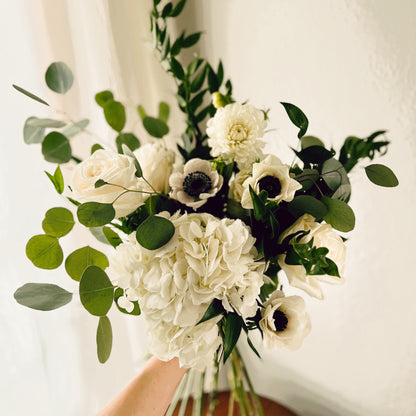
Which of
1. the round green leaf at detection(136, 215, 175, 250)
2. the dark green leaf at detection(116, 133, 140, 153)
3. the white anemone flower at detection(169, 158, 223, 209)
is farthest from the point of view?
the dark green leaf at detection(116, 133, 140, 153)

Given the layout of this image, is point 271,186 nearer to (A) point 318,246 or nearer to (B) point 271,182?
(B) point 271,182

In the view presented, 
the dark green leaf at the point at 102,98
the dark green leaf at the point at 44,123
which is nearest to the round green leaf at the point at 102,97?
the dark green leaf at the point at 102,98

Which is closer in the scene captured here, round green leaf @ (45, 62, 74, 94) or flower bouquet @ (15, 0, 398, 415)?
flower bouquet @ (15, 0, 398, 415)

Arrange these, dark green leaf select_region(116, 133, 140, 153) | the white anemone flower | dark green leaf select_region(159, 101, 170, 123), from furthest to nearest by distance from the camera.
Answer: dark green leaf select_region(159, 101, 170, 123)
dark green leaf select_region(116, 133, 140, 153)
the white anemone flower

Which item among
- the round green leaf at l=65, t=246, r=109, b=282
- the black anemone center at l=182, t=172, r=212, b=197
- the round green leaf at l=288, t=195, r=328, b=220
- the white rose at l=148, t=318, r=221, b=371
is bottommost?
the white rose at l=148, t=318, r=221, b=371

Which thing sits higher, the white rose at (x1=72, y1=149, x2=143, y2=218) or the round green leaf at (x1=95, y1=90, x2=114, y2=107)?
the round green leaf at (x1=95, y1=90, x2=114, y2=107)

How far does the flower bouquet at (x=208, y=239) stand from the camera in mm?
497

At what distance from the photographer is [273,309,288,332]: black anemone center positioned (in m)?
0.56

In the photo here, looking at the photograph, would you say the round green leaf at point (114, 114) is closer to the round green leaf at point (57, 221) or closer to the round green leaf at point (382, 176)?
the round green leaf at point (57, 221)

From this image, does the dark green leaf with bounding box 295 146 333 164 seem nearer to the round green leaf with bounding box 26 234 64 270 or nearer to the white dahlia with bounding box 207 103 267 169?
the white dahlia with bounding box 207 103 267 169

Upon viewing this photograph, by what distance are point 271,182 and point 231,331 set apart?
221mm

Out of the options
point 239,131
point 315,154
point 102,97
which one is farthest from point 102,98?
point 315,154

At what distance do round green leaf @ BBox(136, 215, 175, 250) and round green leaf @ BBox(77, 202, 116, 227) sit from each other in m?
0.05

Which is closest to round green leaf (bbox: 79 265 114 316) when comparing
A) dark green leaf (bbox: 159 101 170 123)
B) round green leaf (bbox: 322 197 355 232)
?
round green leaf (bbox: 322 197 355 232)
